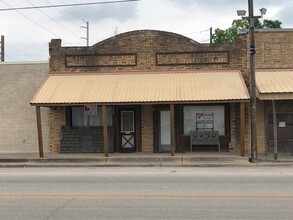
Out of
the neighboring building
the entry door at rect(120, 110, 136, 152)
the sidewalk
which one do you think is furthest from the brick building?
the sidewalk

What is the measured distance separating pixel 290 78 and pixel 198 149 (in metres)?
4.79

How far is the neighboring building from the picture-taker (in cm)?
2138

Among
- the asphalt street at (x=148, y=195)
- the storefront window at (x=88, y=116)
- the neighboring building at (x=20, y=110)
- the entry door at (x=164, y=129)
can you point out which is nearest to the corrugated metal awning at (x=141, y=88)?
the storefront window at (x=88, y=116)

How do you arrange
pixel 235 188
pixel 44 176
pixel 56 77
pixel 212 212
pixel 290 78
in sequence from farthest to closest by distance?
pixel 56 77
pixel 290 78
pixel 44 176
pixel 235 188
pixel 212 212

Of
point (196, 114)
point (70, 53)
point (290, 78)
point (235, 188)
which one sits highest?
point (70, 53)

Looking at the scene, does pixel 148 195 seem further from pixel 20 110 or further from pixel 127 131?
pixel 20 110

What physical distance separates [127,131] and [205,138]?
3385mm

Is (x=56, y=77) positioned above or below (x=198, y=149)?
above

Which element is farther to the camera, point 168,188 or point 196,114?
point 196,114

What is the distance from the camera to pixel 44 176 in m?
13.6

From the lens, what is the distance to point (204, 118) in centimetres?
2030

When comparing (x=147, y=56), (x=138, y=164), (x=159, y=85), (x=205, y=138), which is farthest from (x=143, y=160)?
(x=147, y=56)

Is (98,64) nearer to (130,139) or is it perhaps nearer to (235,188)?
(130,139)

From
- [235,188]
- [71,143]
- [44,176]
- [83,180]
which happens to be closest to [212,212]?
[235,188]
